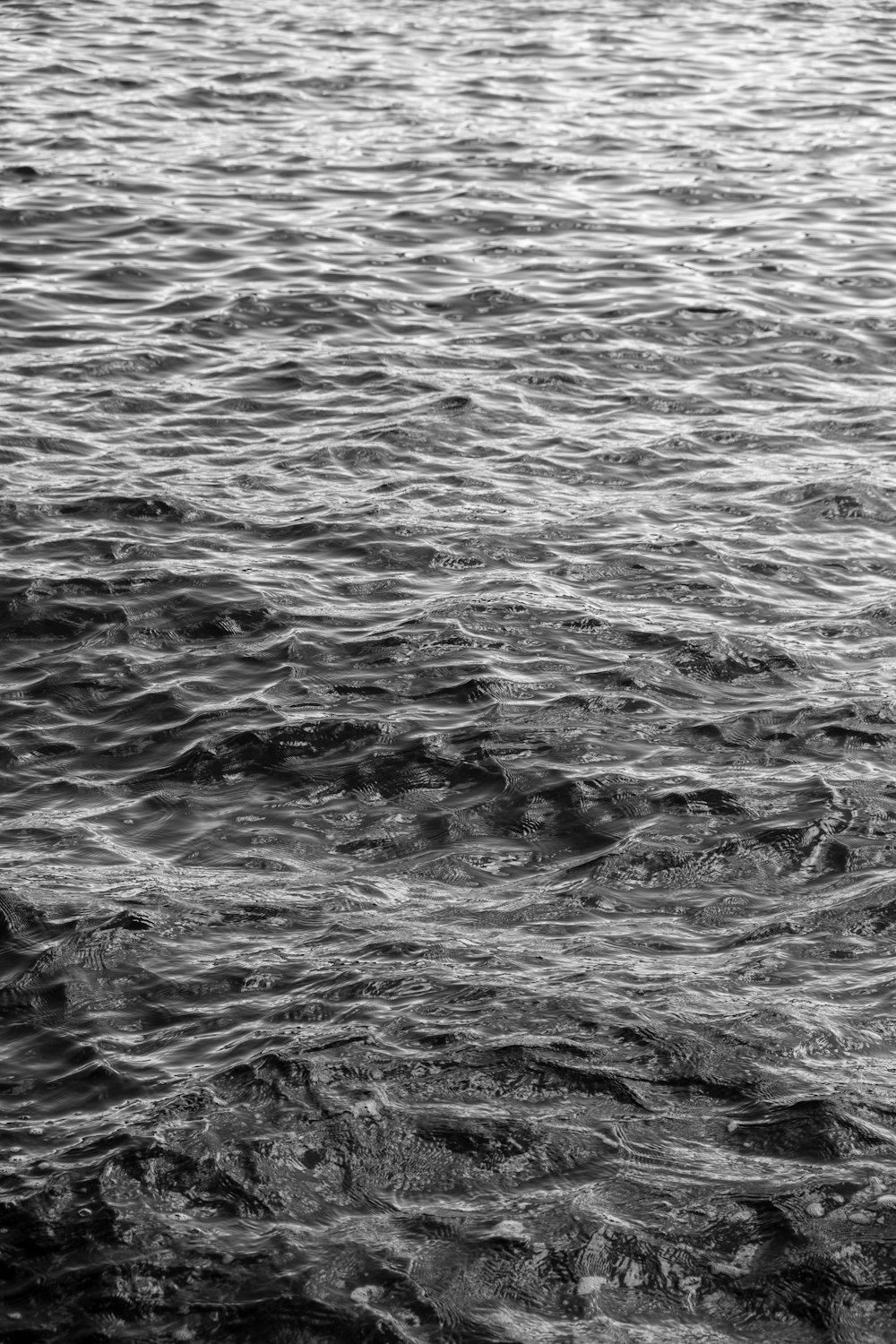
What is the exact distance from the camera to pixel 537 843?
11781mm

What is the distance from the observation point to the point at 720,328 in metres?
20.9

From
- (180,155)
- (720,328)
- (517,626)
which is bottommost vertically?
(517,626)

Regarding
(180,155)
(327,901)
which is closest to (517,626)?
(327,901)

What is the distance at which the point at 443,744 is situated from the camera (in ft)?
42.1

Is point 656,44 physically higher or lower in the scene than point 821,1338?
higher

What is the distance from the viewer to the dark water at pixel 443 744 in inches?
336

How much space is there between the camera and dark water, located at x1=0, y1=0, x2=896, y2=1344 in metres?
8.52

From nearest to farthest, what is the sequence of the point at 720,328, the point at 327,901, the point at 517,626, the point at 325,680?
the point at 327,901
the point at 325,680
the point at 517,626
the point at 720,328

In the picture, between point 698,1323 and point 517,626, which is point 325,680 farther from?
point 698,1323

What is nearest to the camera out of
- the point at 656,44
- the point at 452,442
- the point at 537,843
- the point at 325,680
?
the point at 537,843

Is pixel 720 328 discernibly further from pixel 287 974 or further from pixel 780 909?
pixel 287 974

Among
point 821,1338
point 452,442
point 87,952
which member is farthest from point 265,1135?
point 452,442

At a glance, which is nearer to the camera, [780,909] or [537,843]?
[780,909]

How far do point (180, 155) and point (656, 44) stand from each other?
1308cm
